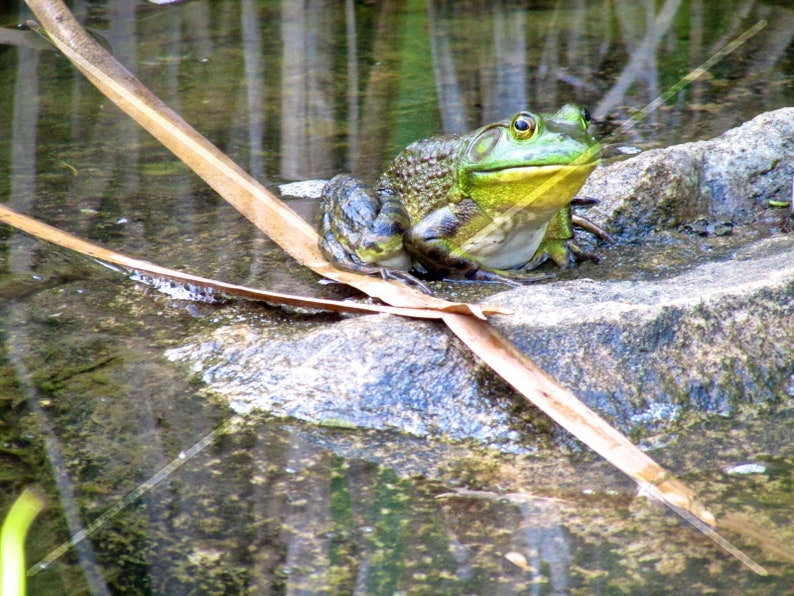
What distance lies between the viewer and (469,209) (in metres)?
3.12

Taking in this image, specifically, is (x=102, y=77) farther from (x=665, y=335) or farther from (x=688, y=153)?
(x=665, y=335)

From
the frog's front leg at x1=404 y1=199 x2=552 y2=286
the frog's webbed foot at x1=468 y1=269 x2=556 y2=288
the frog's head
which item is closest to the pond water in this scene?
the frog's front leg at x1=404 y1=199 x2=552 y2=286

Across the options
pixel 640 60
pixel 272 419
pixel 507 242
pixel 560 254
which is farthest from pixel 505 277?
pixel 640 60

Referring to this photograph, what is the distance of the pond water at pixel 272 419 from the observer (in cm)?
178

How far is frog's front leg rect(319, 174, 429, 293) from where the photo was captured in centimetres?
304

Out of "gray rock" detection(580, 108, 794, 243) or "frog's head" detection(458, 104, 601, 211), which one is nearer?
"frog's head" detection(458, 104, 601, 211)

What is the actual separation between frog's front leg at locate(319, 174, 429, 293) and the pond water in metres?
0.16

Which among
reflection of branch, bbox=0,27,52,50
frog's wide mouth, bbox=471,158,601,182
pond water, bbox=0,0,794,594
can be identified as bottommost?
pond water, bbox=0,0,794,594

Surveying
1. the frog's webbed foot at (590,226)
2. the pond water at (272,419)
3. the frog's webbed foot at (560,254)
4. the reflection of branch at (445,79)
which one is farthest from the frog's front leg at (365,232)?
the reflection of branch at (445,79)

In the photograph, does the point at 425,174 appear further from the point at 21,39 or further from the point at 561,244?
the point at 21,39

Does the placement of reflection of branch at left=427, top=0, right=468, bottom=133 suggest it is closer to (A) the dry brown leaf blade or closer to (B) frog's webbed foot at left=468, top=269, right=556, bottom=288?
(A) the dry brown leaf blade

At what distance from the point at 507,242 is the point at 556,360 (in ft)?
3.06

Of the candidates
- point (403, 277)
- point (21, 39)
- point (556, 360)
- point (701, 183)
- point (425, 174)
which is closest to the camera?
point (556, 360)

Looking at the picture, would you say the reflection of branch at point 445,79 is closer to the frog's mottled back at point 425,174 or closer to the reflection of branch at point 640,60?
the reflection of branch at point 640,60
